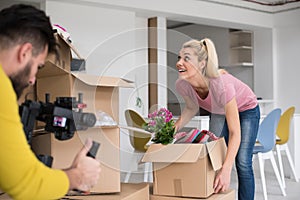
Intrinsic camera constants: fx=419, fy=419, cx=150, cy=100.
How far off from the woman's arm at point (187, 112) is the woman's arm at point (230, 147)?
0.71ft

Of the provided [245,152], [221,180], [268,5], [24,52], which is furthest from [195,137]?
[268,5]

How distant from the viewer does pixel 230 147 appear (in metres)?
1.96

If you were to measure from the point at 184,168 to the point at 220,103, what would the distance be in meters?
0.37

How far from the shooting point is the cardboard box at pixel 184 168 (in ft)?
5.88

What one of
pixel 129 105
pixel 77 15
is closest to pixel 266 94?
pixel 77 15

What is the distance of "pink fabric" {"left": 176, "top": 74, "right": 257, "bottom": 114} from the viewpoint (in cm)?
196

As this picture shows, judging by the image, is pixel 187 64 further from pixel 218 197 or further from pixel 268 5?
pixel 268 5

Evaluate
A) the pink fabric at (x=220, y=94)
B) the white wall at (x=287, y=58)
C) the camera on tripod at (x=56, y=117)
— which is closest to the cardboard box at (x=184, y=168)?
the pink fabric at (x=220, y=94)

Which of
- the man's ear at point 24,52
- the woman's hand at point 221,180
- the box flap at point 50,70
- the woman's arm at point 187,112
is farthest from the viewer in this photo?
the woman's arm at point 187,112

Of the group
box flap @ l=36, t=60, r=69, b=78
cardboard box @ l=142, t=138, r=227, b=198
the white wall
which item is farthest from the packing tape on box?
the white wall

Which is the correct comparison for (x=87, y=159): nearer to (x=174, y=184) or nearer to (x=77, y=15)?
(x=174, y=184)

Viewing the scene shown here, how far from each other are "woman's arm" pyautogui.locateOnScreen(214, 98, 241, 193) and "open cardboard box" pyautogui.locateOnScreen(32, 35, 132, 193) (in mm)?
477

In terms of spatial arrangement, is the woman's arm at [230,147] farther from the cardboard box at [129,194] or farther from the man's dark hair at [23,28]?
the man's dark hair at [23,28]

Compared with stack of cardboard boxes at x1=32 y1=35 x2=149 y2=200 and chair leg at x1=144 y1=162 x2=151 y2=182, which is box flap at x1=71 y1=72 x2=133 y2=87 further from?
chair leg at x1=144 y1=162 x2=151 y2=182
